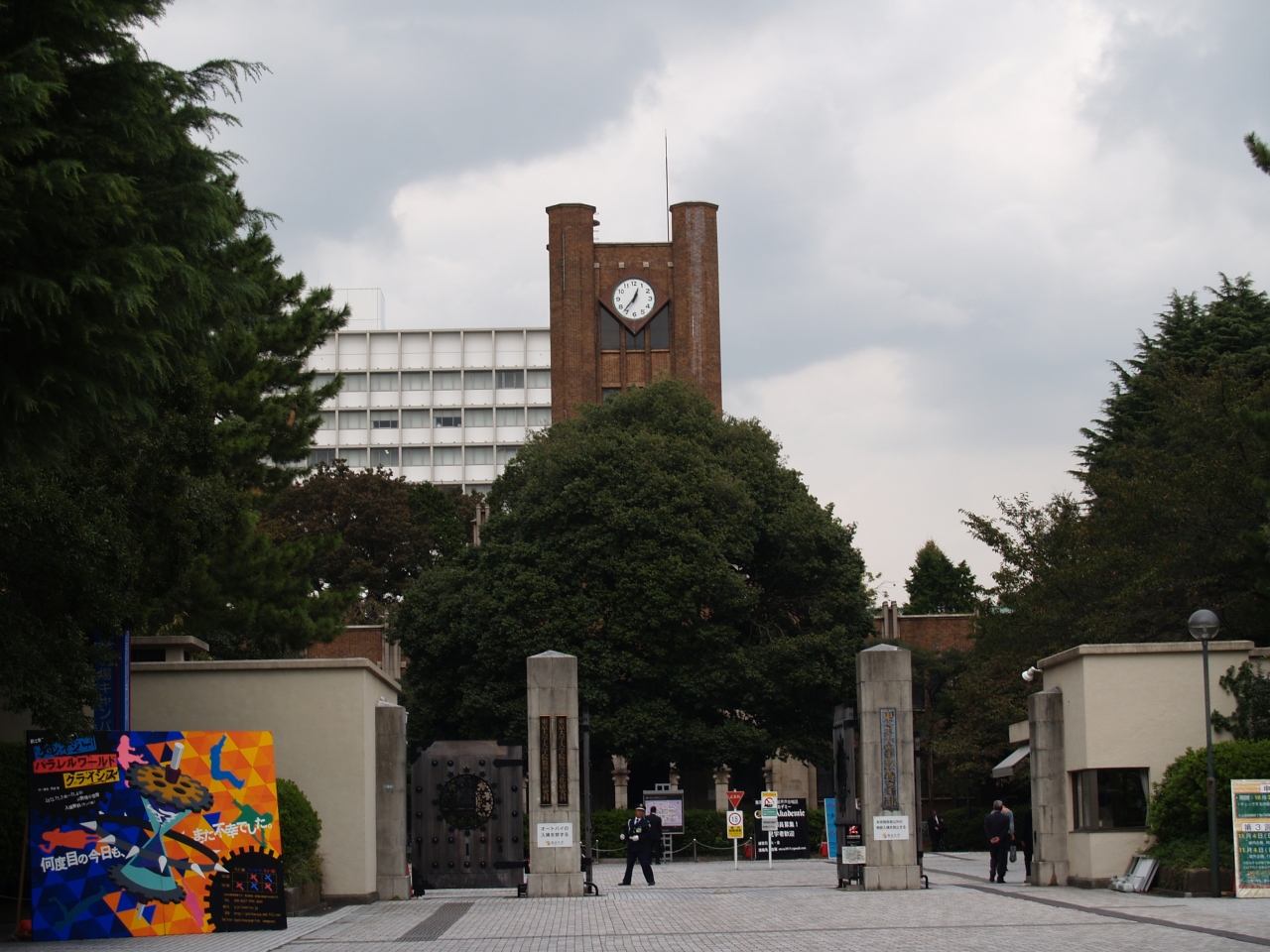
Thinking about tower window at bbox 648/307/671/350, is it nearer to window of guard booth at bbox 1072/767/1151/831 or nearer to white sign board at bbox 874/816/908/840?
white sign board at bbox 874/816/908/840

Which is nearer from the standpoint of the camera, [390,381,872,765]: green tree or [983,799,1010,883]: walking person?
[983,799,1010,883]: walking person

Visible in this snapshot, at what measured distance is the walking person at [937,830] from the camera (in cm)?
4259

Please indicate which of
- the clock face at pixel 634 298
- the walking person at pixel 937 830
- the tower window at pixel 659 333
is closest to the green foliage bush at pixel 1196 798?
the walking person at pixel 937 830

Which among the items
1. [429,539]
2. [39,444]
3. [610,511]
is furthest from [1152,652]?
[429,539]

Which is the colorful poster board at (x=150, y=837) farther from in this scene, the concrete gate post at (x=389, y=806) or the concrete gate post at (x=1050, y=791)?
the concrete gate post at (x=1050, y=791)

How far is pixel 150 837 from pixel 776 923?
6425mm

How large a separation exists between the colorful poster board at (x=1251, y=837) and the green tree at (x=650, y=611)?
20.9m

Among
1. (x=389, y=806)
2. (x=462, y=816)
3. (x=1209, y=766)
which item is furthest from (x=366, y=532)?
(x=1209, y=766)

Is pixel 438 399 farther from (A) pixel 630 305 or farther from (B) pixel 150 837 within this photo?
(B) pixel 150 837

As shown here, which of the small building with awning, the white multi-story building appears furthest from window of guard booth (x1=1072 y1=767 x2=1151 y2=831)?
the white multi-story building

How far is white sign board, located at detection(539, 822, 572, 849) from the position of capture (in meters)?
20.8

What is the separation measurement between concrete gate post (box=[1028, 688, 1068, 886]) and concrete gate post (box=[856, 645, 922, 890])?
→ 1.98 metres

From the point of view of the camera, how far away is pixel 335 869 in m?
19.6

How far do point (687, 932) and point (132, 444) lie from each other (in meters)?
8.20
